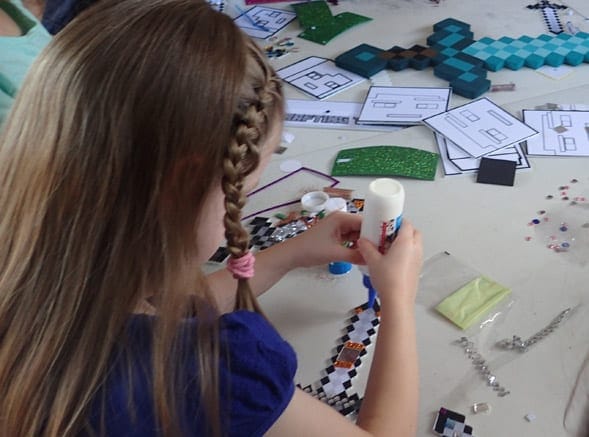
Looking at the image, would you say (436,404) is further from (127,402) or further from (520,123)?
(520,123)

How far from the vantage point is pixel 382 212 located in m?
0.78

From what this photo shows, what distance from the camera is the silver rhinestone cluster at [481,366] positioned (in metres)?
0.78

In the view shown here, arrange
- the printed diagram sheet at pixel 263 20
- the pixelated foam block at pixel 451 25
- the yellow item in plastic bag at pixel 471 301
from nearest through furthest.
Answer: the yellow item in plastic bag at pixel 471 301 < the pixelated foam block at pixel 451 25 < the printed diagram sheet at pixel 263 20

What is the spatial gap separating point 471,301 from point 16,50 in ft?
2.65

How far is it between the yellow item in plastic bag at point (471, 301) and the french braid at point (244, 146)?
1.26 ft

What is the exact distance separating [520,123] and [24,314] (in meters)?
1.02

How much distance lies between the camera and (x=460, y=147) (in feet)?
3.99

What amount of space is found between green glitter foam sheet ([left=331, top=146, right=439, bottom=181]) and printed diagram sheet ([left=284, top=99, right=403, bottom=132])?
0.36ft

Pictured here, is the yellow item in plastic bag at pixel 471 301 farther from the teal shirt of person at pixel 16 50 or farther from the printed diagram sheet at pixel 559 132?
the teal shirt of person at pixel 16 50

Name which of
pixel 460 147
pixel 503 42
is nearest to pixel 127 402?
pixel 460 147

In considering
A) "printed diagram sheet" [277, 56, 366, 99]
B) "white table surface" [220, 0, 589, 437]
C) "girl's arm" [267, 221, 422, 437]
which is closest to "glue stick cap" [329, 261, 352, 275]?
"white table surface" [220, 0, 589, 437]

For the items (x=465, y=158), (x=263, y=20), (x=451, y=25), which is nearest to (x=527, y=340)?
(x=465, y=158)

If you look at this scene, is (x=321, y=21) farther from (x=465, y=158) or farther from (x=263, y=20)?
(x=465, y=158)

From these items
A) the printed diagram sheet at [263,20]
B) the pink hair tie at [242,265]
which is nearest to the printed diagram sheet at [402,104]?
the printed diagram sheet at [263,20]
